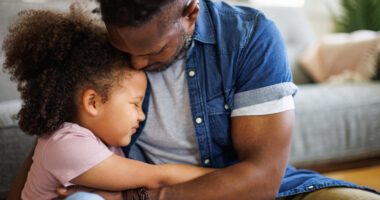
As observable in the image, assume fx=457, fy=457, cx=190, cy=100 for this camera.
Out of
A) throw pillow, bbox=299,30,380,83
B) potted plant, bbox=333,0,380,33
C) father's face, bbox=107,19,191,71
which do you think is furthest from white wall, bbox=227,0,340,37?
father's face, bbox=107,19,191,71

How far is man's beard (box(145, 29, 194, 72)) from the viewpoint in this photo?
978mm

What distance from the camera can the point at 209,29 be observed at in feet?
3.37

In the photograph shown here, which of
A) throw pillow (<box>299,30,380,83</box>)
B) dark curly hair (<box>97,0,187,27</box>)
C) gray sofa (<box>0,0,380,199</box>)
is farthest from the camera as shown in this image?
throw pillow (<box>299,30,380,83</box>)

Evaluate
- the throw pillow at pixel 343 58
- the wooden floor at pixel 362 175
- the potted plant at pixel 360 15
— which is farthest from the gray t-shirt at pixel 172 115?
the potted plant at pixel 360 15

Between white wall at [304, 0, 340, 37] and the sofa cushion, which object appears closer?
the sofa cushion

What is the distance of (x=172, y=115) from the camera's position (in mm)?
1051

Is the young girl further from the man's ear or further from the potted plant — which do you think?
the potted plant

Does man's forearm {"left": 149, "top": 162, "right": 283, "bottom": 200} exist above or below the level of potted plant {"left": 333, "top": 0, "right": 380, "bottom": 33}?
above

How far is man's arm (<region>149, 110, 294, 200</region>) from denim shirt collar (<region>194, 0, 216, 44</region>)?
198 millimetres

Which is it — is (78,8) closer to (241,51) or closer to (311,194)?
(241,51)

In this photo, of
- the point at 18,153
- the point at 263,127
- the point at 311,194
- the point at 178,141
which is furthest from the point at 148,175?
the point at 18,153

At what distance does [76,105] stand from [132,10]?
0.29 meters

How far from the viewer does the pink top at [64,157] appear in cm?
92

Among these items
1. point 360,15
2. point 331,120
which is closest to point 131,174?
point 331,120
